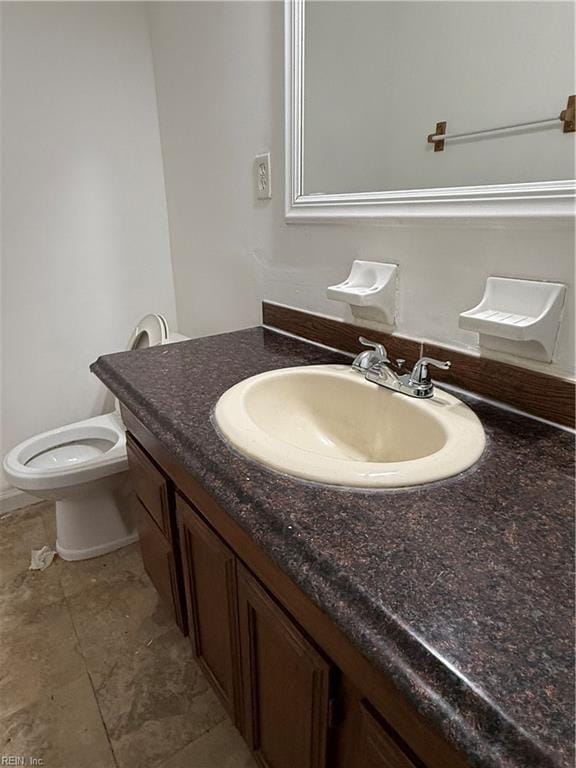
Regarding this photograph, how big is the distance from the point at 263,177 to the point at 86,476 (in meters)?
1.06

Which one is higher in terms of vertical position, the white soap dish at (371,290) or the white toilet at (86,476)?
the white soap dish at (371,290)

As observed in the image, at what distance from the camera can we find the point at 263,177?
124 cm

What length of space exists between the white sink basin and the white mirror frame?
1.07 feet

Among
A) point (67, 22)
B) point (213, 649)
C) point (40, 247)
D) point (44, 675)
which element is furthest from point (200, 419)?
point (67, 22)

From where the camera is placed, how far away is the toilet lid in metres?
1.62

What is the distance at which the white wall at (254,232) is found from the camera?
762 millimetres

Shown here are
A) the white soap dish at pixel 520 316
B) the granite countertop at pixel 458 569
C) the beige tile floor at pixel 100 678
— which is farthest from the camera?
the beige tile floor at pixel 100 678

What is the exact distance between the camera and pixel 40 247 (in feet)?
5.57

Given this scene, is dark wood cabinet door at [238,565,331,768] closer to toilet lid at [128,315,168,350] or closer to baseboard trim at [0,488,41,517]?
toilet lid at [128,315,168,350]

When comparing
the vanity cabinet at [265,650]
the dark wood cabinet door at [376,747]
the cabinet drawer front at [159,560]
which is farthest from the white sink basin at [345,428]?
the cabinet drawer front at [159,560]

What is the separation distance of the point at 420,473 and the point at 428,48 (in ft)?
2.84

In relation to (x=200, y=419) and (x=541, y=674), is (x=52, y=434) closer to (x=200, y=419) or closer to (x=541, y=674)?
(x=200, y=419)

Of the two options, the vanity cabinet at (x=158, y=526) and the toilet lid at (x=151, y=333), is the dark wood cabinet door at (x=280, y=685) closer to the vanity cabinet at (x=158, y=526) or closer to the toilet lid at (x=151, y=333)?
the vanity cabinet at (x=158, y=526)

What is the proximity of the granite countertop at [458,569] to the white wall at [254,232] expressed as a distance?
0.85 feet
